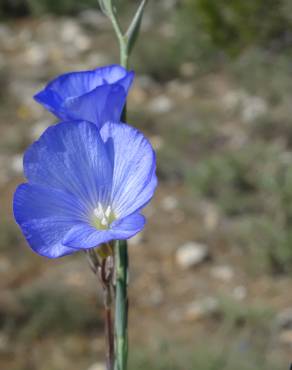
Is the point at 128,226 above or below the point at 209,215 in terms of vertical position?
above

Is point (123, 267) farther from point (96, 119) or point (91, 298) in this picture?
point (91, 298)

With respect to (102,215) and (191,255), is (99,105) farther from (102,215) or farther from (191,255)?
(191,255)

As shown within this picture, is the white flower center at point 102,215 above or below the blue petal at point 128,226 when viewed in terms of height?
below

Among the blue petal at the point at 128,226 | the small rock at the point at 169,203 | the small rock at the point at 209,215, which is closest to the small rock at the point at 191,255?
the small rock at the point at 209,215

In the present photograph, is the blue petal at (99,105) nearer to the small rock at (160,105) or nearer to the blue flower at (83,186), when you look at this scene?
the blue flower at (83,186)

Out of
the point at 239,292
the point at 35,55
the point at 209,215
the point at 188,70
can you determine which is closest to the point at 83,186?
the point at 239,292

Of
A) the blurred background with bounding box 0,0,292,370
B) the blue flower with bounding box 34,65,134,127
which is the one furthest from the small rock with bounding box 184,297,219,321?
the blue flower with bounding box 34,65,134,127
